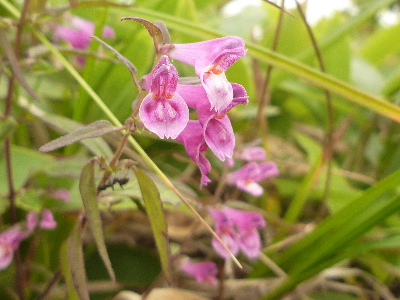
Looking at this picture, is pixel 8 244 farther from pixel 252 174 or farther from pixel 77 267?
pixel 252 174

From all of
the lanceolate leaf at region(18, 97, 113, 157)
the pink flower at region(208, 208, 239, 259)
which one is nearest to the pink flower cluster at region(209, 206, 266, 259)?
the pink flower at region(208, 208, 239, 259)

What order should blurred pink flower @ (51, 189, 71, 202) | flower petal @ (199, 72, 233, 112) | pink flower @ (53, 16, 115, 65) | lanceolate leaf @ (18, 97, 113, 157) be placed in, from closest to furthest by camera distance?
flower petal @ (199, 72, 233, 112) < lanceolate leaf @ (18, 97, 113, 157) < blurred pink flower @ (51, 189, 71, 202) < pink flower @ (53, 16, 115, 65)

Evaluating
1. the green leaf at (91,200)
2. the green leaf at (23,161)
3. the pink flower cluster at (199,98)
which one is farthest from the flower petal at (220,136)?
the green leaf at (23,161)

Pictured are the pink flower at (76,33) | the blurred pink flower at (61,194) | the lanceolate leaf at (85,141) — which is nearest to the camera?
the lanceolate leaf at (85,141)

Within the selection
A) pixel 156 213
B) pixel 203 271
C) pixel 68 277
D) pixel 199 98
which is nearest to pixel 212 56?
pixel 199 98

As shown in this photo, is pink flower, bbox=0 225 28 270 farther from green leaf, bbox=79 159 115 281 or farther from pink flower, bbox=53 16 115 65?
pink flower, bbox=53 16 115 65

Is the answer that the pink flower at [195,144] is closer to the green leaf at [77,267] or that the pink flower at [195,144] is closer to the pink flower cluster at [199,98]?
the pink flower cluster at [199,98]

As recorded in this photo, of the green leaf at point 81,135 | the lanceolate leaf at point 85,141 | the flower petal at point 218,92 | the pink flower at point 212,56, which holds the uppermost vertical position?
the pink flower at point 212,56
